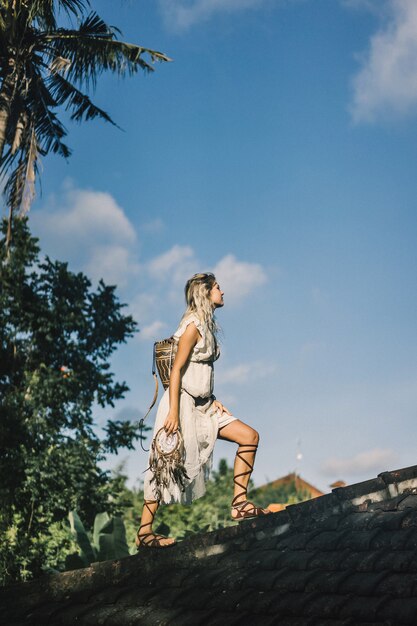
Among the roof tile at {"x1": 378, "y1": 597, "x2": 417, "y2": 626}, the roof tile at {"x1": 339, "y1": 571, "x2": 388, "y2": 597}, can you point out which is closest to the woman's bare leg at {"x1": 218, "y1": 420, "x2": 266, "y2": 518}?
the roof tile at {"x1": 339, "y1": 571, "x2": 388, "y2": 597}

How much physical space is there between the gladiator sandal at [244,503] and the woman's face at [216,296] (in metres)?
1.04

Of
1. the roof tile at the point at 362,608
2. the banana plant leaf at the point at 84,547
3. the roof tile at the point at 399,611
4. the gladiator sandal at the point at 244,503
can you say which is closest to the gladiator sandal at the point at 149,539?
the gladiator sandal at the point at 244,503

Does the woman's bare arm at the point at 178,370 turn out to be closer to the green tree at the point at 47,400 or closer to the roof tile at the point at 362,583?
the roof tile at the point at 362,583

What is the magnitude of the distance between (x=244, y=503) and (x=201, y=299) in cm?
148

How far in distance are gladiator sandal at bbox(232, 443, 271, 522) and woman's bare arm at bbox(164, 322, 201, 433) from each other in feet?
1.88

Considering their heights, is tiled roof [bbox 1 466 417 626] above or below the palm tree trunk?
below

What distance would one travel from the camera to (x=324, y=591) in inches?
138

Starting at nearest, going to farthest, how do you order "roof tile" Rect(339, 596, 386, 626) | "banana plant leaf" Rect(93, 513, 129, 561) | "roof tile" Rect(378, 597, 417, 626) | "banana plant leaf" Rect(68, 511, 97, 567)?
"roof tile" Rect(378, 597, 417, 626) < "roof tile" Rect(339, 596, 386, 626) < "banana plant leaf" Rect(93, 513, 129, 561) < "banana plant leaf" Rect(68, 511, 97, 567)

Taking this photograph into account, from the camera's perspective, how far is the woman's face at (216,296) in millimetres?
5219

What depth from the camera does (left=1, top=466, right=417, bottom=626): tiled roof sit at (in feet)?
10.9

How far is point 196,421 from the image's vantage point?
505 cm

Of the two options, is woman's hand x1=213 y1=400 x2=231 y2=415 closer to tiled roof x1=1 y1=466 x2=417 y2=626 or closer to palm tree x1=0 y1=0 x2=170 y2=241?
tiled roof x1=1 y1=466 x2=417 y2=626

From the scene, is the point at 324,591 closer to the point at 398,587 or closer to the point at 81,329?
the point at 398,587

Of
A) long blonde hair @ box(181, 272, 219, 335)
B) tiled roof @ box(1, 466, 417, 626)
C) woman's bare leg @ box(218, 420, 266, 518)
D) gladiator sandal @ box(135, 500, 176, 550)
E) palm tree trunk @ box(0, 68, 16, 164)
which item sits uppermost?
palm tree trunk @ box(0, 68, 16, 164)
